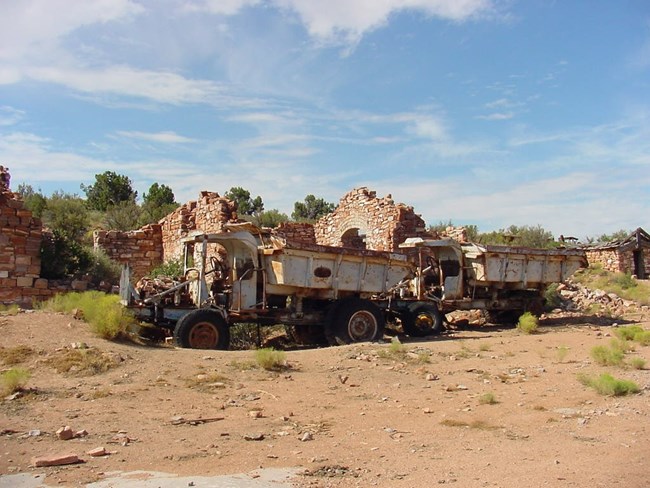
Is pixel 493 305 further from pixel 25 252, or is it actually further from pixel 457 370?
pixel 25 252

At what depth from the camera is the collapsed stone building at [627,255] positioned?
30906mm

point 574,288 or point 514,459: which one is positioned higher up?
point 574,288

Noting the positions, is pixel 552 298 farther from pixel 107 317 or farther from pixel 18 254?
pixel 18 254

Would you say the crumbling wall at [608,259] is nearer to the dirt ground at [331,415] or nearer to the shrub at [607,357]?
A: the dirt ground at [331,415]

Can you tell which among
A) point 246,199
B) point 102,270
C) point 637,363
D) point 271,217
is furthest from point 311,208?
point 637,363

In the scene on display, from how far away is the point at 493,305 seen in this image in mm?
16953

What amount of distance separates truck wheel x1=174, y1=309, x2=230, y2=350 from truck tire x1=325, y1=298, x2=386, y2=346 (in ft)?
7.85

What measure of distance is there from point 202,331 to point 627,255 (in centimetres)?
2591

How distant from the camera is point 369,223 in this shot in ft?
72.0

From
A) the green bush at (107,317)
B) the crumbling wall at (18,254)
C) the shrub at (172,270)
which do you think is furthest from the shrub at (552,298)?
the crumbling wall at (18,254)

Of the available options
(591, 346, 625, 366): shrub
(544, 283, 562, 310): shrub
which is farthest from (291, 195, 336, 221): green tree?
(591, 346, 625, 366): shrub

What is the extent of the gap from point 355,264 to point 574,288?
11685 mm

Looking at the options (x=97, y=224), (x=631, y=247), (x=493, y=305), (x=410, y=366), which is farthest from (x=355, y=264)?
(x=631, y=247)

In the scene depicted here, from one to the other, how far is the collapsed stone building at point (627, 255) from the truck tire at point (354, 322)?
20.5 m
